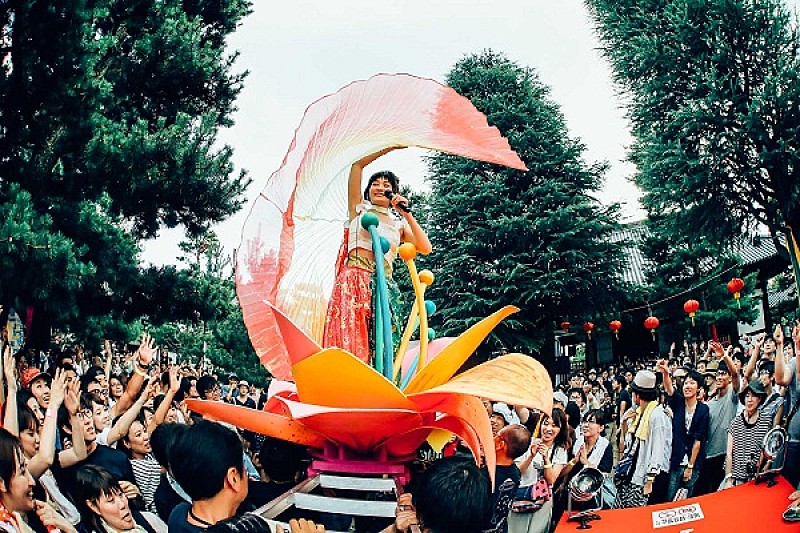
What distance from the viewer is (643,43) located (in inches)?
635

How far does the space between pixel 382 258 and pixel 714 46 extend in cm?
1348

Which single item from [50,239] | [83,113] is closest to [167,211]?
[83,113]

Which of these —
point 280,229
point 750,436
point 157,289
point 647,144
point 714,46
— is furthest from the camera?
point 647,144

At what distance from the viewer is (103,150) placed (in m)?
8.27

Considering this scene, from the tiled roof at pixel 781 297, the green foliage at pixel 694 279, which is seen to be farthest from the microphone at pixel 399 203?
the tiled roof at pixel 781 297

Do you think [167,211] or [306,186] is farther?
[167,211]

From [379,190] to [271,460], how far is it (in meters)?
1.62

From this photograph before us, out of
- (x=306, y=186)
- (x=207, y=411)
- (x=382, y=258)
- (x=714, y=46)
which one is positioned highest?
(x=714, y=46)

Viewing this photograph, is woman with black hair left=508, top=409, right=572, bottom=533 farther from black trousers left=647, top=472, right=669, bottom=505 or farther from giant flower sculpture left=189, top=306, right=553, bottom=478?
black trousers left=647, top=472, right=669, bottom=505

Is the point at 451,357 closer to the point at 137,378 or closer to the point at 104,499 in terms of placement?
the point at 104,499

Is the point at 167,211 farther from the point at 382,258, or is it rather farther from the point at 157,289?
the point at 382,258

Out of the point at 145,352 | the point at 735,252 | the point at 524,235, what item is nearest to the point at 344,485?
the point at 145,352

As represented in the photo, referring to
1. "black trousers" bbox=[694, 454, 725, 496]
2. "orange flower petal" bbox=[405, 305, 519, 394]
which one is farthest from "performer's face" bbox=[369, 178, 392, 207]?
"black trousers" bbox=[694, 454, 725, 496]

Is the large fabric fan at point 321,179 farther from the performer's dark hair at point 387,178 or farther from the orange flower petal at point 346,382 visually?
the orange flower petal at point 346,382
